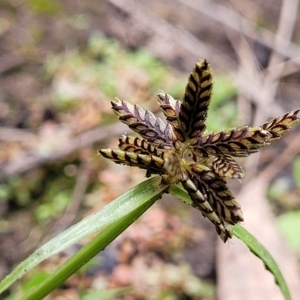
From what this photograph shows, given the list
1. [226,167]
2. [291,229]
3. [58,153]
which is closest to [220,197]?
[226,167]

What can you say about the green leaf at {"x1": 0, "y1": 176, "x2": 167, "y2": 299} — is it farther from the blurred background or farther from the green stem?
the blurred background

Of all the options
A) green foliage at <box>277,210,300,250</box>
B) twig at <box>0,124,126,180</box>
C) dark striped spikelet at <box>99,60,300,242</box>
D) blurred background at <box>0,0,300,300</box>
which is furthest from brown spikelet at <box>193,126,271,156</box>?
twig at <box>0,124,126,180</box>

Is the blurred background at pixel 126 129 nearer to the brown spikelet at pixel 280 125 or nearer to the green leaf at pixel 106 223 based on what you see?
the green leaf at pixel 106 223

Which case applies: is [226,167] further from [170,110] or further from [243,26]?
[243,26]

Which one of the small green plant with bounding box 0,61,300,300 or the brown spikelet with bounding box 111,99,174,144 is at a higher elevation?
the brown spikelet with bounding box 111,99,174,144

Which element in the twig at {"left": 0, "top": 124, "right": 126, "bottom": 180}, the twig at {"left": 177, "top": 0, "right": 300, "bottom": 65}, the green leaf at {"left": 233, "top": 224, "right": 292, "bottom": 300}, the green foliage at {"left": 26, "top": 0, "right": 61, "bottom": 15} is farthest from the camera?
the green foliage at {"left": 26, "top": 0, "right": 61, "bottom": 15}

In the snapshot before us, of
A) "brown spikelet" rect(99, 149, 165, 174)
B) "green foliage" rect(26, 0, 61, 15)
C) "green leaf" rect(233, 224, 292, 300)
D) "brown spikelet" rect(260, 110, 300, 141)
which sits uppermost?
"green foliage" rect(26, 0, 61, 15)
